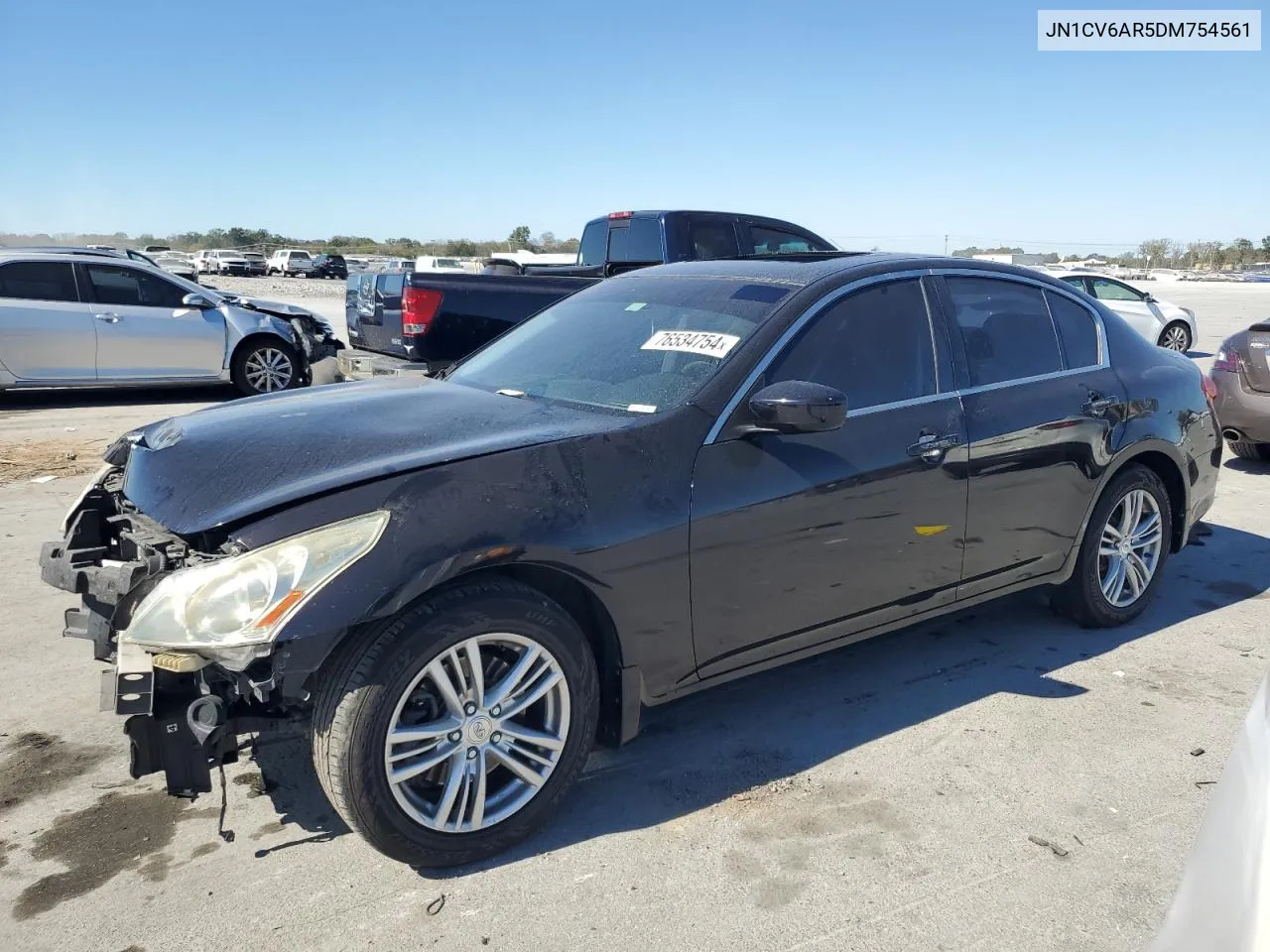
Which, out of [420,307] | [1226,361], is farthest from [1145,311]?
[420,307]

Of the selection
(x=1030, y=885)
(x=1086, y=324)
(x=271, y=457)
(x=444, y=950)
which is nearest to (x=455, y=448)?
(x=271, y=457)

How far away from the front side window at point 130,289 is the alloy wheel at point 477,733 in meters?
9.79

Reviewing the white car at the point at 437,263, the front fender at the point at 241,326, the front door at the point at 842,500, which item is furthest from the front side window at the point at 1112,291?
the front door at the point at 842,500

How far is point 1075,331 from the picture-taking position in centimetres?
463

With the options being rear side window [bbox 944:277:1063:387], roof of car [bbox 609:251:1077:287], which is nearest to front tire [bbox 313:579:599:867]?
roof of car [bbox 609:251:1077:287]

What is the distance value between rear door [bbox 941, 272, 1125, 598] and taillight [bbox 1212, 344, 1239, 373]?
4452mm

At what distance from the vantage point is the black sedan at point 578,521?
2674mm

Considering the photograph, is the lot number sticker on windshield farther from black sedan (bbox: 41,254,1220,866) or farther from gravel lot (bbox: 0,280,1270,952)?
gravel lot (bbox: 0,280,1270,952)

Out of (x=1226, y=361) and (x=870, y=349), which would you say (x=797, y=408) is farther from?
(x=1226, y=361)

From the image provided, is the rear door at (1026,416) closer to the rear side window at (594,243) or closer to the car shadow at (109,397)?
the rear side window at (594,243)

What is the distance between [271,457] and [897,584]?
7.56 ft

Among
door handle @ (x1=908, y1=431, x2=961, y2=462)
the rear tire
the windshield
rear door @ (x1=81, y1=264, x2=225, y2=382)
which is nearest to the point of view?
the windshield

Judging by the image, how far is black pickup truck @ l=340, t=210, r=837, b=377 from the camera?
8391 mm

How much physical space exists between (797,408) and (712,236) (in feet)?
23.6
